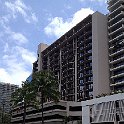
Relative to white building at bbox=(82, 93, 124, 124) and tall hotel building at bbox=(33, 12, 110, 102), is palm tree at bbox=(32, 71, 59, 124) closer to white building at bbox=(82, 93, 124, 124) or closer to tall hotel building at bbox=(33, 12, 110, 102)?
white building at bbox=(82, 93, 124, 124)

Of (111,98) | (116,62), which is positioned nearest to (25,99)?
(111,98)

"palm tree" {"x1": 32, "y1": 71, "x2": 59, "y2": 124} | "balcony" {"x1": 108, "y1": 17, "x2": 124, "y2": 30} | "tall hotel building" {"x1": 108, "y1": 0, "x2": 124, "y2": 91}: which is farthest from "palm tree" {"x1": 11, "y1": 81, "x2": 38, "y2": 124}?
"balcony" {"x1": 108, "y1": 17, "x2": 124, "y2": 30}

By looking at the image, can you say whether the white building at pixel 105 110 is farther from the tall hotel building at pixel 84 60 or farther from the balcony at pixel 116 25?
the balcony at pixel 116 25

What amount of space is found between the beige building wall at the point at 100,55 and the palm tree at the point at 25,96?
29607 millimetres

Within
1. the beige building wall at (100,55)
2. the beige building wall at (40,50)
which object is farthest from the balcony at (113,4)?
the beige building wall at (40,50)

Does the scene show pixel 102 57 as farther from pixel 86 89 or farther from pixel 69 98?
pixel 69 98

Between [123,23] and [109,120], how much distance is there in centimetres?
6192

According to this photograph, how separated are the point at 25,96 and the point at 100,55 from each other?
39500 mm

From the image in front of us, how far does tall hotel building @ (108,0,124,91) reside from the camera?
114 m

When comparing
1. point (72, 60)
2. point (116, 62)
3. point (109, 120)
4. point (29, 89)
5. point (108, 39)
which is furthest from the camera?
point (72, 60)

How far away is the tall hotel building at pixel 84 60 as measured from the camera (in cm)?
11619

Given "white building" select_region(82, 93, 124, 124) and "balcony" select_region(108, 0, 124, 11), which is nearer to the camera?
"white building" select_region(82, 93, 124, 124)

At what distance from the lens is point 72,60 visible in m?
133

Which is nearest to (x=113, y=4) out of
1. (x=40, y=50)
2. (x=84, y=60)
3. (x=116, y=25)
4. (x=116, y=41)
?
(x=116, y=25)
